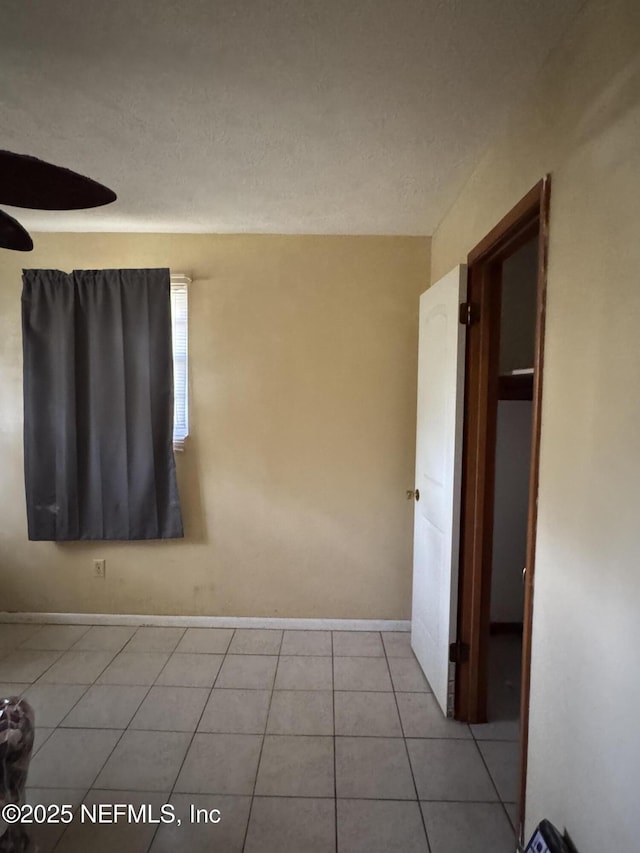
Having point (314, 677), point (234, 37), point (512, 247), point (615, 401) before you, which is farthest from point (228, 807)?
point (234, 37)

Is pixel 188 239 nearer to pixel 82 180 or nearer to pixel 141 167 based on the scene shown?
pixel 141 167

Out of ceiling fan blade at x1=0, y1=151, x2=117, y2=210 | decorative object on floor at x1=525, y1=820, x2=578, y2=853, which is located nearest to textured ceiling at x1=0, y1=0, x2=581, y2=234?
ceiling fan blade at x1=0, y1=151, x2=117, y2=210

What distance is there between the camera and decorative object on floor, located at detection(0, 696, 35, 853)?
106 centimetres

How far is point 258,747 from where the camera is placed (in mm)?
1744

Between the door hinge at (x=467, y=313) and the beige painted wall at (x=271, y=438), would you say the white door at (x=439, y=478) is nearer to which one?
the door hinge at (x=467, y=313)

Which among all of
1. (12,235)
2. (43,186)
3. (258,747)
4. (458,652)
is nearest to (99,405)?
(12,235)

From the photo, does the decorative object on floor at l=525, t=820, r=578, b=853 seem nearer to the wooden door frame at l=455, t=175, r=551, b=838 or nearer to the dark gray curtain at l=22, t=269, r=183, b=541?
the wooden door frame at l=455, t=175, r=551, b=838

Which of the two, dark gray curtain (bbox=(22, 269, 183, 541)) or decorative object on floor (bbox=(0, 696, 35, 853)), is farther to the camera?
dark gray curtain (bbox=(22, 269, 183, 541))

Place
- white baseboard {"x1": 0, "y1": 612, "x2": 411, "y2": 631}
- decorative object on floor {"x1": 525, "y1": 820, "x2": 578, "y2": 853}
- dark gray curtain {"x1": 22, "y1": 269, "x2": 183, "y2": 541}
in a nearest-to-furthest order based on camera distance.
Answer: decorative object on floor {"x1": 525, "y1": 820, "x2": 578, "y2": 853} → dark gray curtain {"x1": 22, "y1": 269, "x2": 183, "y2": 541} → white baseboard {"x1": 0, "y1": 612, "x2": 411, "y2": 631}

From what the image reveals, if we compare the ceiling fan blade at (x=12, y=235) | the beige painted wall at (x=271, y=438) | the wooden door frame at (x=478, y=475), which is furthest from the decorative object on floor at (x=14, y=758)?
the wooden door frame at (x=478, y=475)

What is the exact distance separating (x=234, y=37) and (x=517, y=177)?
0.92m

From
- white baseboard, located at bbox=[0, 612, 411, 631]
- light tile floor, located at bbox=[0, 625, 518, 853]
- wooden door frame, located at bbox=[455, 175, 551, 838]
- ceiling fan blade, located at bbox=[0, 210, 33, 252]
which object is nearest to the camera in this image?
ceiling fan blade, located at bbox=[0, 210, 33, 252]

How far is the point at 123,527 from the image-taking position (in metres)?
2.57

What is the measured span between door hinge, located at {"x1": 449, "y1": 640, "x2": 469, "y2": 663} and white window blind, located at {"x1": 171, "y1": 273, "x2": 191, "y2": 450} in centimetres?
Answer: 179
